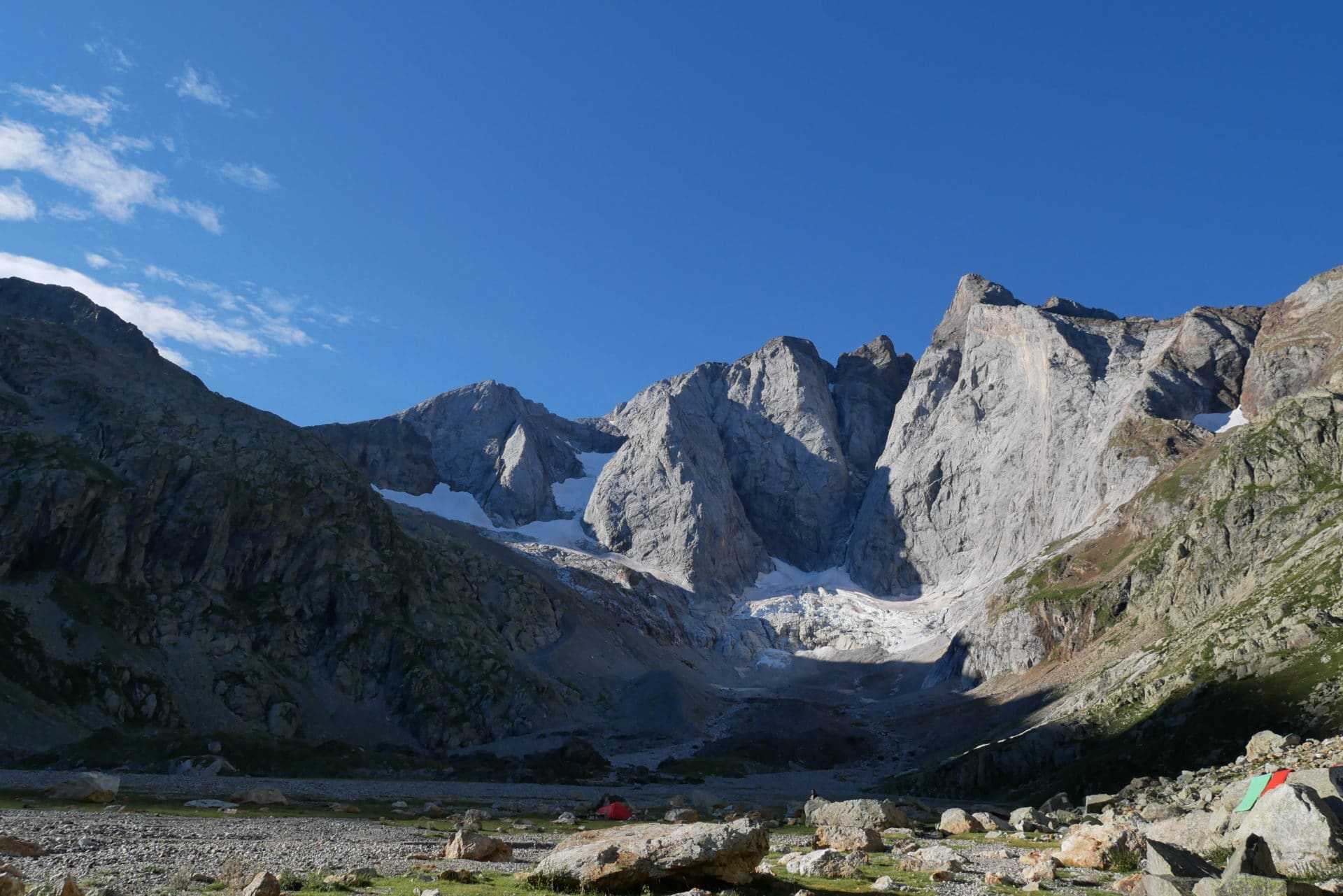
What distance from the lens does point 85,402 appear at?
134750 millimetres

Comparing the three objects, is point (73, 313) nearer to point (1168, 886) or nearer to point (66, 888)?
point (66, 888)

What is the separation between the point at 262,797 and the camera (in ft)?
177

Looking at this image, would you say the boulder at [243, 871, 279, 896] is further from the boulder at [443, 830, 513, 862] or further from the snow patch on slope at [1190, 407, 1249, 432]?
the snow patch on slope at [1190, 407, 1249, 432]

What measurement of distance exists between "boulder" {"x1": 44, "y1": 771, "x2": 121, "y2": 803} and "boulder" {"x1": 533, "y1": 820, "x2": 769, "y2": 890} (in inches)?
1624

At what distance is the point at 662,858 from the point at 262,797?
145 feet

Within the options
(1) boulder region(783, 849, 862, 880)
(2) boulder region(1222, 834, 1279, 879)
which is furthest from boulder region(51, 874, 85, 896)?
(2) boulder region(1222, 834, 1279, 879)

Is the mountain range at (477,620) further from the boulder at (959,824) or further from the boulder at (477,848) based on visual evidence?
the boulder at (477,848)

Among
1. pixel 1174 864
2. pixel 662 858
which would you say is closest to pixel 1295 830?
pixel 1174 864

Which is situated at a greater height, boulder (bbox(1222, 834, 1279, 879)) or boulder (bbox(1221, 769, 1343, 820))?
boulder (bbox(1221, 769, 1343, 820))

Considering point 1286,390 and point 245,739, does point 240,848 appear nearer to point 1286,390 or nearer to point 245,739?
point 245,739

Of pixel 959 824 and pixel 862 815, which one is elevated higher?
pixel 959 824

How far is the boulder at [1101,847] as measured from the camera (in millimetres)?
25547

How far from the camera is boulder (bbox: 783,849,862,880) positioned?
24.5 meters

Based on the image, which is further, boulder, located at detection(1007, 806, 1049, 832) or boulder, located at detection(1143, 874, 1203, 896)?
boulder, located at detection(1007, 806, 1049, 832)
